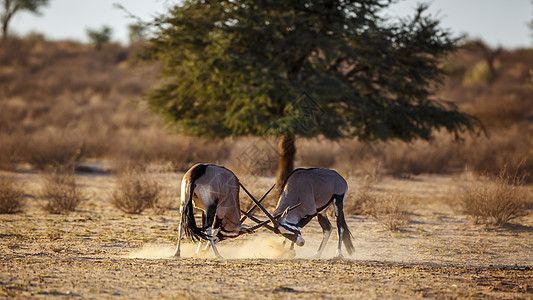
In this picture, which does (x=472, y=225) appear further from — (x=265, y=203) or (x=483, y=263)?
(x=265, y=203)

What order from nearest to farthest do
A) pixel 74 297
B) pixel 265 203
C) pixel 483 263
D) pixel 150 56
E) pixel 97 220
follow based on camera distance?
pixel 74 297 → pixel 483 263 → pixel 97 220 → pixel 265 203 → pixel 150 56

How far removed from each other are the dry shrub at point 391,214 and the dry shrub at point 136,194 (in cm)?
509

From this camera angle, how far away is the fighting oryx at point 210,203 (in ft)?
25.3

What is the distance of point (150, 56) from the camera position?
14117mm

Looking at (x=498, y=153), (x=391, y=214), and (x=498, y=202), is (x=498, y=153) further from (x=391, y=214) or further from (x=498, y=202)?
(x=391, y=214)

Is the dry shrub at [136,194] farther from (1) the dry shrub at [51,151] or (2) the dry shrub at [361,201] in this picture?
(1) the dry shrub at [51,151]

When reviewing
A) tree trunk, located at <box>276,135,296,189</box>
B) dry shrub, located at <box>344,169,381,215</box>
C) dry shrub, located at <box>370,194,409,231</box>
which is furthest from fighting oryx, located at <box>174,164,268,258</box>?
tree trunk, located at <box>276,135,296,189</box>

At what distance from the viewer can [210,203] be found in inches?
307

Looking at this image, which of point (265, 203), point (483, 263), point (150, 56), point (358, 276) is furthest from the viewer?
point (150, 56)

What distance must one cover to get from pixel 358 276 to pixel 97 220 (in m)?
6.45

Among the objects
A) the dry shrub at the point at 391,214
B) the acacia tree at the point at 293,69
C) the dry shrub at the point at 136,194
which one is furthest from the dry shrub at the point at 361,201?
the dry shrub at the point at 136,194

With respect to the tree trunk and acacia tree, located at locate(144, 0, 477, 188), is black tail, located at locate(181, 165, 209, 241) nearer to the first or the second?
acacia tree, located at locate(144, 0, 477, 188)

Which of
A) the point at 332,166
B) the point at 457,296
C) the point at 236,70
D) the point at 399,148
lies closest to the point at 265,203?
the point at 236,70

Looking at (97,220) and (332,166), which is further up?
(332,166)
